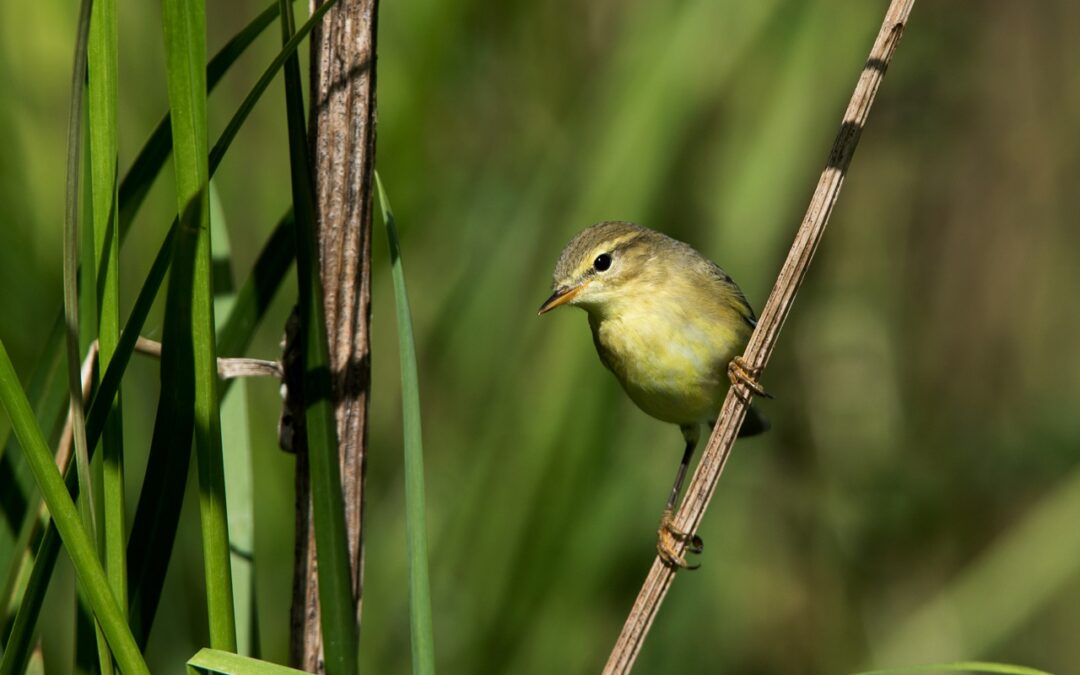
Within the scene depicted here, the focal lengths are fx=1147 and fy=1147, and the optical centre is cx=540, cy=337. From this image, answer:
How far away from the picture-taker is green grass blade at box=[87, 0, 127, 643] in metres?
1.20

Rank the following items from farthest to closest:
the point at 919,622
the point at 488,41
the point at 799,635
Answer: the point at 799,635
the point at 919,622
the point at 488,41

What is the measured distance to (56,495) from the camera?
3.59 ft

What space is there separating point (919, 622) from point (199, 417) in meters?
3.15

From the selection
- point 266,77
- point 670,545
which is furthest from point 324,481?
point 670,545

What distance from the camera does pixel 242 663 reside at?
124 centimetres

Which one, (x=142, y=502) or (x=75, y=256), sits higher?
(x=75, y=256)

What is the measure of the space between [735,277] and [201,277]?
1.98 m

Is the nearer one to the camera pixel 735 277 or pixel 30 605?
pixel 30 605

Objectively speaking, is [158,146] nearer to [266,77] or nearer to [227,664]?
[266,77]

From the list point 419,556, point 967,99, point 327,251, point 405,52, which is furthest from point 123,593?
point 967,99

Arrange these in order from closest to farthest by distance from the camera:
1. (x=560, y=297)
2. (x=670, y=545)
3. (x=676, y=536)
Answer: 1. (x=676, y=536)
2. (x=670, y=545)
3. (x=560, y=297)

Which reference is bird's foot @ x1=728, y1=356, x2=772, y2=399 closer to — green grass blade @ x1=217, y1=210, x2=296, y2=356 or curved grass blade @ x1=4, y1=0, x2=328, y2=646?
green grass blade @ x1=217, y1=210, x2=296, y2=356

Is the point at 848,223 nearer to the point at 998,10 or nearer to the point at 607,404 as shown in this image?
the point at 998,10

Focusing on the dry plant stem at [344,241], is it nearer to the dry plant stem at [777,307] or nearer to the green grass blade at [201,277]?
the green grass blade at [201,277]
